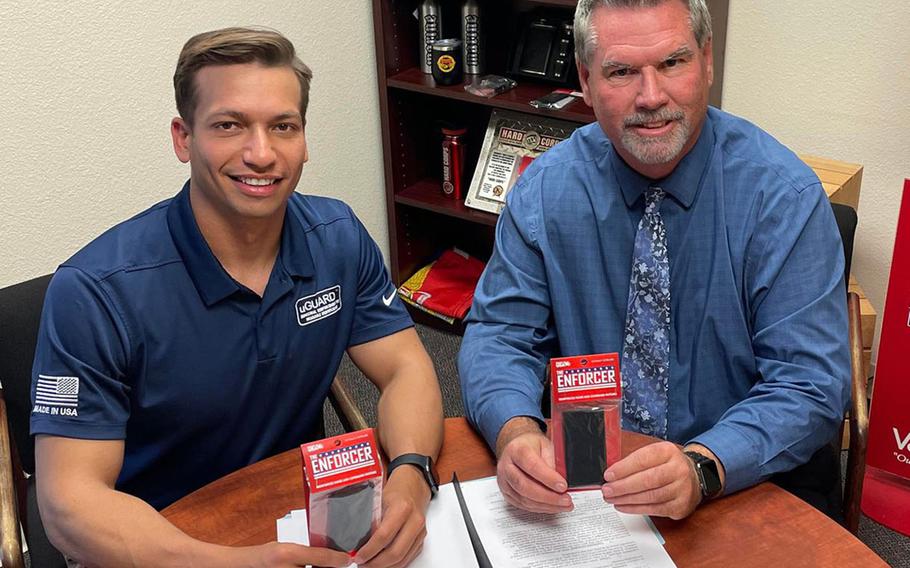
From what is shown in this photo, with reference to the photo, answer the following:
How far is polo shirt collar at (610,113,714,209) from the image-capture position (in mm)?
1845

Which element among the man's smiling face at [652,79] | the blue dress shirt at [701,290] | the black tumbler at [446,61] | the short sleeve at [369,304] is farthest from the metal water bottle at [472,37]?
the short sleeve at [369,304]

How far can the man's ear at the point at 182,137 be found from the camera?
172 cm

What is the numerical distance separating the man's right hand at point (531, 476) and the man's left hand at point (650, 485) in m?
0.07

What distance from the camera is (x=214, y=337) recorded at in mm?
1683

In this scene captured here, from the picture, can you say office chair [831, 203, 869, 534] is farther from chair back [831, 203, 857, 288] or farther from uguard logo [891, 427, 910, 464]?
uguard logo [891, 427, 910, 464]

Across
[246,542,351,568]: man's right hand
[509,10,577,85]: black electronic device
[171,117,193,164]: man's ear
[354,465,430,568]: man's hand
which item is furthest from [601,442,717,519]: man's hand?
[509,10,577,85]: black electronic device

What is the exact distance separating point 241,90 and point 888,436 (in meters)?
1.96

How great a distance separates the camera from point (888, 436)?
2.68 m

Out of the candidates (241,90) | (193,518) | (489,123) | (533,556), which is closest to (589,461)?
(533,556)

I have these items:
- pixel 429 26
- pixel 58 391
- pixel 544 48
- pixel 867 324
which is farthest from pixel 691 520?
pixel 429 26

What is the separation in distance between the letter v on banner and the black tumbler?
4.89 ft

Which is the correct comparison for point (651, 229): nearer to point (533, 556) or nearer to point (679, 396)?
point (679, 396)

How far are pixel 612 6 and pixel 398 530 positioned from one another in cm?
100

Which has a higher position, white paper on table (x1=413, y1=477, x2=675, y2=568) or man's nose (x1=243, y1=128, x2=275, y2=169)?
man's nose (x1=243, y1=128, x2=275, y2=169)
